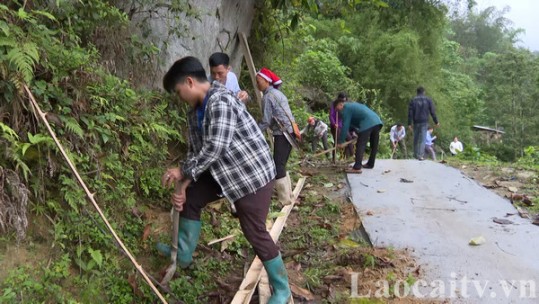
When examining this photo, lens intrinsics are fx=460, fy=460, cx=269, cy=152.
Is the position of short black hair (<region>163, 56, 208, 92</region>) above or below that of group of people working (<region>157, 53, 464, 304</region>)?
above

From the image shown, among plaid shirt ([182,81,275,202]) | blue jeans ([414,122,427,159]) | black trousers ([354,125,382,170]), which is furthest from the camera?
blue jeans ([414,122,427,159])

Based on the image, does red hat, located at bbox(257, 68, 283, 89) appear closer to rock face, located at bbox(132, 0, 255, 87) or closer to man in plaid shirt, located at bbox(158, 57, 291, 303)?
rock face, located at bbox(132, 0, 255, 87)

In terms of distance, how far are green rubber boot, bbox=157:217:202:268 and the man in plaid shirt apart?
248 mm

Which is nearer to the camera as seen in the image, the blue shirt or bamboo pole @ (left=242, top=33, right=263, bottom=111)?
bamboo pole @ (left=242, top=33, right=263, bottom=111)

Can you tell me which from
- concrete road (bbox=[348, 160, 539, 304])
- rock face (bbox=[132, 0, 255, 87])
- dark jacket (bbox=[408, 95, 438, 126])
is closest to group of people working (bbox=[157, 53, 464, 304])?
concrete road (bbox=[348, 160, 539, 304])

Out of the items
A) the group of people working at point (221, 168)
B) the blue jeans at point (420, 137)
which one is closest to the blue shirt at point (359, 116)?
the blue jeans at point (420, 137)

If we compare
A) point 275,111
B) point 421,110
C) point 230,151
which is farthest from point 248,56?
point 421,110

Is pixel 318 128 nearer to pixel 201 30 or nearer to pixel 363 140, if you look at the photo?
pixel 363 140

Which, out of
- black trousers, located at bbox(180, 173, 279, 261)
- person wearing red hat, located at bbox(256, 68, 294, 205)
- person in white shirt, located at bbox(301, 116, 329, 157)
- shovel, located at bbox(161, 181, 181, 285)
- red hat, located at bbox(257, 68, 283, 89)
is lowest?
person in white shirt, located at bbox(301, 116, 329, 157)

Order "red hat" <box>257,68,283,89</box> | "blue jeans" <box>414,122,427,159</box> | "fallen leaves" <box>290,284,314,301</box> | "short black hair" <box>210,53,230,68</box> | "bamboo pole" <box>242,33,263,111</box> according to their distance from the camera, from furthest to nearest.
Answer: "blue jeans" <box>414,122,427,159</box>
"bamboo pole" <box>242,33,263,111</box>
"red hat" <box>257,68,283,89</box>
"short black hair" <box>210,53,230,68</box>
"fallen leaves" <box>290,284,314,301</box>

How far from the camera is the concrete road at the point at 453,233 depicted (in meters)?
3.73

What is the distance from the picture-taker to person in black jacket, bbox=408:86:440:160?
1120 centimetres

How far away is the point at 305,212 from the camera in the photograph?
19.3 feet

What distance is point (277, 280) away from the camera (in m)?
3.29
